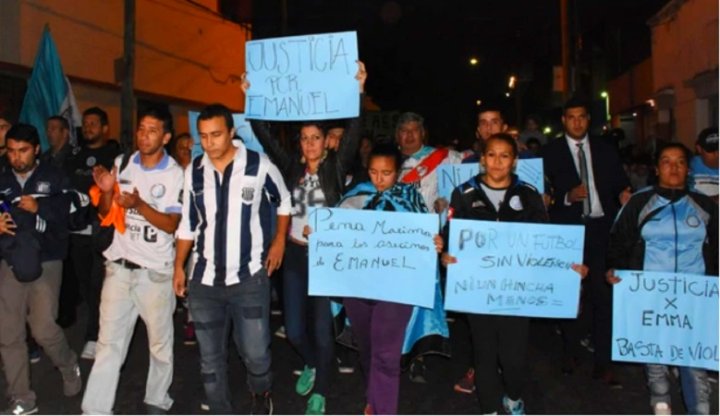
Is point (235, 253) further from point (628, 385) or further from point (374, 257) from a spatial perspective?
point (628, 385)

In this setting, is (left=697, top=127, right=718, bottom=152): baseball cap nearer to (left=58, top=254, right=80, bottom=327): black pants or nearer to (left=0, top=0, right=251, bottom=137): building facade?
(left=58, top=254, right=80, bottom=327): black pants

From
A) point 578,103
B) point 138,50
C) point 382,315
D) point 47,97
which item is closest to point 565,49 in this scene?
point 138,50

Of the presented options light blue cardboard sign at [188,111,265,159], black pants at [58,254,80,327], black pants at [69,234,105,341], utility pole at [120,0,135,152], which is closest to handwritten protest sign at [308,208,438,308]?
light blue cardboard sign at [188,111,265,159]

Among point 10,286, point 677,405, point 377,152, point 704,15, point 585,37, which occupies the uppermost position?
point 585,37

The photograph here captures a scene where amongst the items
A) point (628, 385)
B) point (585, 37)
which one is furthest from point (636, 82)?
point (628, 385)

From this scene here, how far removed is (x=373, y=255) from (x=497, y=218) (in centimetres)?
81

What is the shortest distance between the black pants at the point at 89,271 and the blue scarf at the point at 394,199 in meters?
3.04

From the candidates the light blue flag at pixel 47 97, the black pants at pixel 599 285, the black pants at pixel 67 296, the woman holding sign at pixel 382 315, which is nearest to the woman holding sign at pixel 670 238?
the black pants at pixel 599 285

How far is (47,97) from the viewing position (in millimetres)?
9500

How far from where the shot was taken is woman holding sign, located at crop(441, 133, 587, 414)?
15.5 feet

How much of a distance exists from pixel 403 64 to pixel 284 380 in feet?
171

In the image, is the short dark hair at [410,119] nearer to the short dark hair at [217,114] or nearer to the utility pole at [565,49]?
the short dark hair at [217,114]

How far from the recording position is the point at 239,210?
462cm

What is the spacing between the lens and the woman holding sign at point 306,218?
17.2ft
